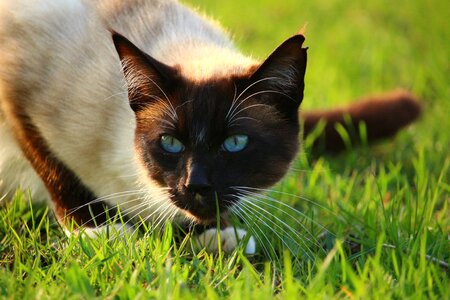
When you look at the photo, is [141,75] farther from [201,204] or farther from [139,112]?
[201,204]

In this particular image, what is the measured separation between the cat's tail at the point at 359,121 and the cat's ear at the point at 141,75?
1.45 metres

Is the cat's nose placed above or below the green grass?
above

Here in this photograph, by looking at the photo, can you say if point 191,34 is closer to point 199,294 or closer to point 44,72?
point 44,72

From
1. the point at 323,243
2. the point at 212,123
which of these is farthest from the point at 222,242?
the point at 212,123

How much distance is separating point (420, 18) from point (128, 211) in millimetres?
4322

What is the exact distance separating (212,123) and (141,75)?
34 centimetres

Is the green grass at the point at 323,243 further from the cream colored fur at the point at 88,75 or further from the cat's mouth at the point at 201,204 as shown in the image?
the cream colored fur at the point at 88,75

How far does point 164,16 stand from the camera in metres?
3.14

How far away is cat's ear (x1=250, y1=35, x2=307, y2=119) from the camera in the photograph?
250 cm

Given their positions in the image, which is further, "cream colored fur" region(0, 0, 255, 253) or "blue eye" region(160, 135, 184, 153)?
"cream colored fur" region(0, 0, 255, 253)

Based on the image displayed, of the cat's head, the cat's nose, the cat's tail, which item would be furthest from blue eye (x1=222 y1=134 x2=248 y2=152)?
the cat's tail

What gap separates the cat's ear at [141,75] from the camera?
251cm

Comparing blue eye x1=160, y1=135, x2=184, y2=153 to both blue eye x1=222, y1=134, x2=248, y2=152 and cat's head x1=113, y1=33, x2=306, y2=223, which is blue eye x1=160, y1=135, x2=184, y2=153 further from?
blue eye x1=222, y1=134, x2=248, y2=152

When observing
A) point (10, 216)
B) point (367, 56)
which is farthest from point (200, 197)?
point (367, 56)
